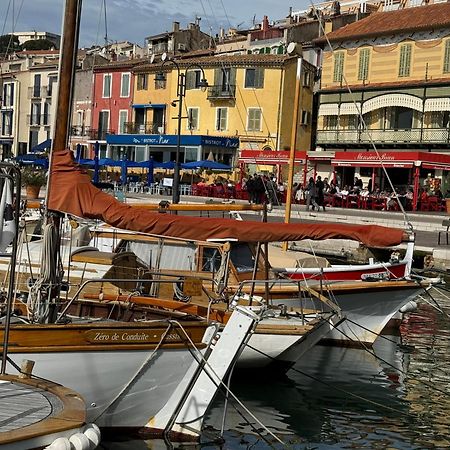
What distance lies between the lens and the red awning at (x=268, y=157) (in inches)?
1946

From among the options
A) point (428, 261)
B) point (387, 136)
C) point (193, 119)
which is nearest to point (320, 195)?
point (387, 136)

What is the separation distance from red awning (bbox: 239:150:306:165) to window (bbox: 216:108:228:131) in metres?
6.59

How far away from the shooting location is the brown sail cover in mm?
10414

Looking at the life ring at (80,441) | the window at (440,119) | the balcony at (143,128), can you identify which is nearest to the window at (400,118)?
the window at (440,119)

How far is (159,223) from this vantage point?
1052cm

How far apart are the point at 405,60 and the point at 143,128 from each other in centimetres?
2226

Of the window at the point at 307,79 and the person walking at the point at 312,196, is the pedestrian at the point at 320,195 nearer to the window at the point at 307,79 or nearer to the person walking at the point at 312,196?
the person walking at the point at 312,196

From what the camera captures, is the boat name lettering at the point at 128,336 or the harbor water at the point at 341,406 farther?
the harbor water at the point at 341,406

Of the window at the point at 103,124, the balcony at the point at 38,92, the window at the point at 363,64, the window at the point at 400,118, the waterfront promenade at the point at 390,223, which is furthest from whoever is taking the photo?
the balcony at the point at 38,92

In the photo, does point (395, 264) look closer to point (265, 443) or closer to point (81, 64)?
Answer: point (265, 443)

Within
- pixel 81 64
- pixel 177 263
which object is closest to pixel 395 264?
pixel 177 263

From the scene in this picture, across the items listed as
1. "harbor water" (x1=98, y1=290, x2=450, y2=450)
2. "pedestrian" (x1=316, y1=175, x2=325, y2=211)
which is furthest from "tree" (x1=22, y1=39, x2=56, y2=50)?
"harbor water" (x1=98, y1=290, x2=450, y2=450)

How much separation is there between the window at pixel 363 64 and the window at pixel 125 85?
21267mm

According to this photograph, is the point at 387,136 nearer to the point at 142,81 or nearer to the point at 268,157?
the point at 268,157
